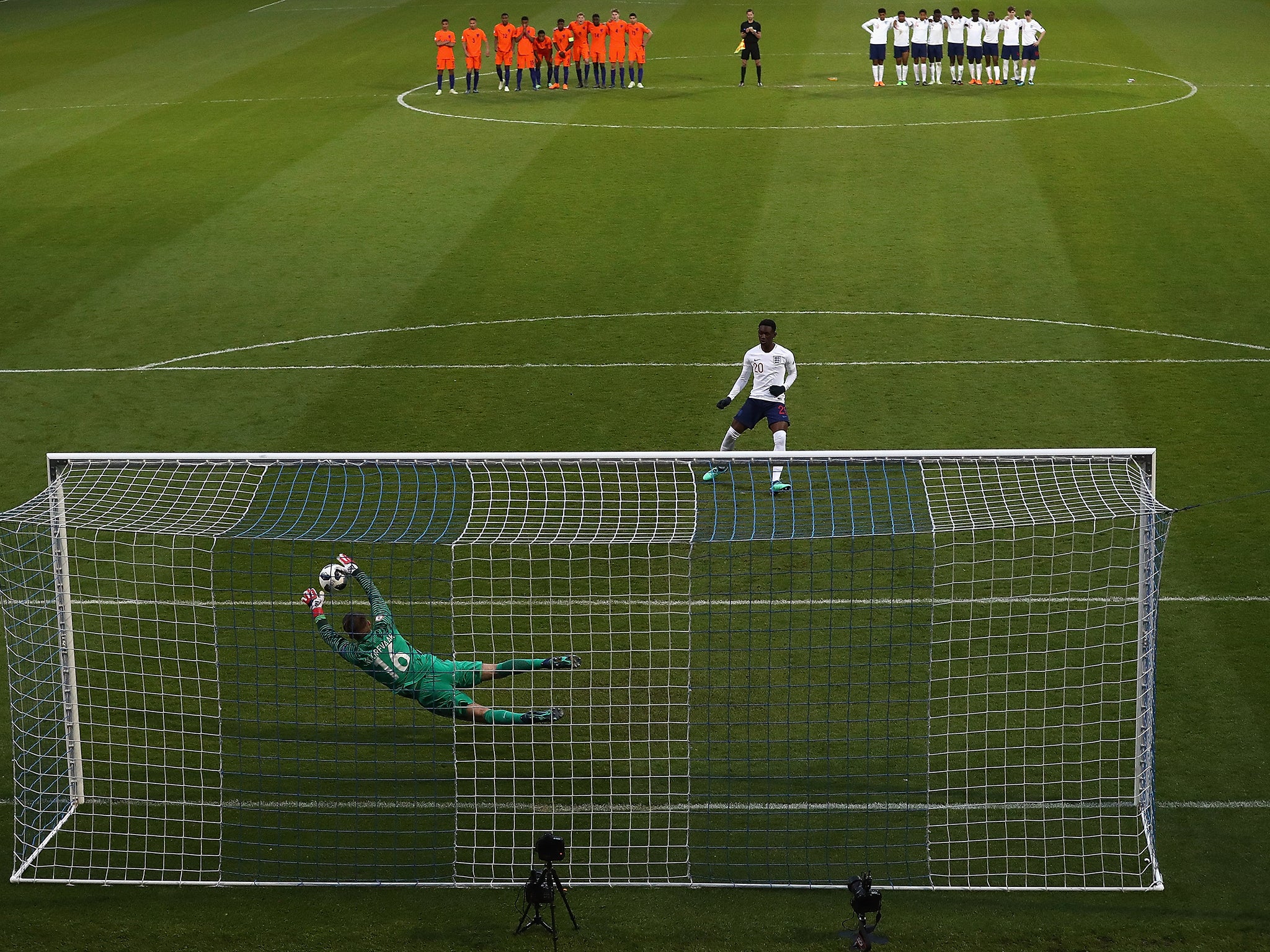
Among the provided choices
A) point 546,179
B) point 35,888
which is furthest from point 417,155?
point 35,888

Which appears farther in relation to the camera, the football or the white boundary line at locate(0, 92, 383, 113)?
the white boundary line at locate(0, 92, 383, 113)

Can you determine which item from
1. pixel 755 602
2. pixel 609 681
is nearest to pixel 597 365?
pixel 755 602

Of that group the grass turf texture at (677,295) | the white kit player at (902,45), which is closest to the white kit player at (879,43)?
the white kit player at (902,45)

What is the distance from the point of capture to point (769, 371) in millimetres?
14031

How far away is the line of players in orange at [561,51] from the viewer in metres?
33.7

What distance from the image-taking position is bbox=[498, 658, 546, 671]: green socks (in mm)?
10023

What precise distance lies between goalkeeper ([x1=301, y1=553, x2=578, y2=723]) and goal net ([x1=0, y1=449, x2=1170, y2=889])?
0.34 meters

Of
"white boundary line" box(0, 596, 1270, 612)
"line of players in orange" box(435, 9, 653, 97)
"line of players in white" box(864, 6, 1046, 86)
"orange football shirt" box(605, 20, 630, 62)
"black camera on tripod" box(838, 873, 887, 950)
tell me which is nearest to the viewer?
"black camera on tripod" box(838, 873, 887, 950)

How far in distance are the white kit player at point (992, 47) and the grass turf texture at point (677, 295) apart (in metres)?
1.06

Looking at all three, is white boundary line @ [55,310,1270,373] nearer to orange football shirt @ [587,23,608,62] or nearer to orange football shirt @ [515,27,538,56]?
orange football shirt @ [587,23,608,62]

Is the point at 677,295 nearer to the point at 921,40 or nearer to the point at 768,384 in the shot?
the point at 768,384

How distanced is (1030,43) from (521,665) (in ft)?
87.1

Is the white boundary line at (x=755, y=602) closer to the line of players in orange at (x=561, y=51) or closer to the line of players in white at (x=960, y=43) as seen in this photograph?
the line of players in white at (x=960, y=43)

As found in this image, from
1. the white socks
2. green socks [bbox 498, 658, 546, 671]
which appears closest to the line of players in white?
the white socks
